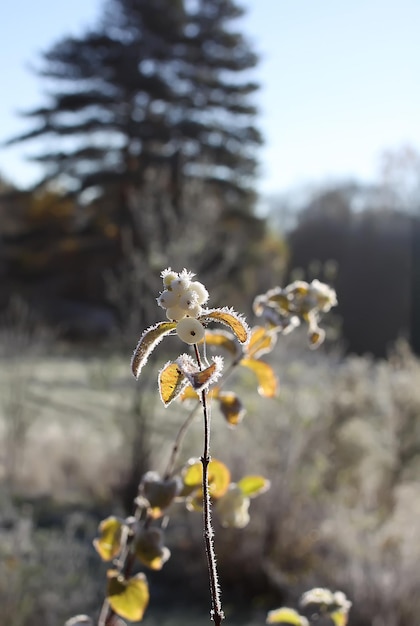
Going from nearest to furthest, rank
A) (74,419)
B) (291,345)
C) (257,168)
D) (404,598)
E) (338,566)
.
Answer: (404,598)
(338,566)
(291,345)
(74,419)
(257,168)

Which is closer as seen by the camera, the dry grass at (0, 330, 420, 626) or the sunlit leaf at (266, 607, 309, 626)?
the sunlit leaf at (266, 607, 309, 626)

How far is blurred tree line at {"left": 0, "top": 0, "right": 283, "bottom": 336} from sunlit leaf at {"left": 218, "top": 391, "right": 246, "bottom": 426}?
11579mm

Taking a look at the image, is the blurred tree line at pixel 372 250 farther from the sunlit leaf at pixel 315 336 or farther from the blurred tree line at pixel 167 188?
the sunlit leaf at pixel 315 336

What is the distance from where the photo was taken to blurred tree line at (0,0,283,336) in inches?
505

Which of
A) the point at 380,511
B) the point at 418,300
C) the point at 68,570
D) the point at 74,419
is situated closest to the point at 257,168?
the point at 418,300

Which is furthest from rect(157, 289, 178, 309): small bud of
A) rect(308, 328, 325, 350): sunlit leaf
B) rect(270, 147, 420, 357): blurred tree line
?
rect(270, 147, 420, 357): blurred tree line

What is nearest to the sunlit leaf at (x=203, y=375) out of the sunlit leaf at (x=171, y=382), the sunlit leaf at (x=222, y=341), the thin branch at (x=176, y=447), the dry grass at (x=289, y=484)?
the sunlit leaf at (x=171, y=382)

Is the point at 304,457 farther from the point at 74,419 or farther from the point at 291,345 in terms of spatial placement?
the point at 74,419

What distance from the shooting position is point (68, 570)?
2791 mm

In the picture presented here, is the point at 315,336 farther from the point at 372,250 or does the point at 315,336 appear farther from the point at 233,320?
the point at 372,250

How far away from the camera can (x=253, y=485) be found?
2.13 ft

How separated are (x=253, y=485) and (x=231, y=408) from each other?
0.28 ft

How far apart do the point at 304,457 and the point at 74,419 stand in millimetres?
2911

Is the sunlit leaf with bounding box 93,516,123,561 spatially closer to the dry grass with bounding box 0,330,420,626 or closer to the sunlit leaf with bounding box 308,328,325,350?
the sunlit leaf with bounding box 308,328,325,350
